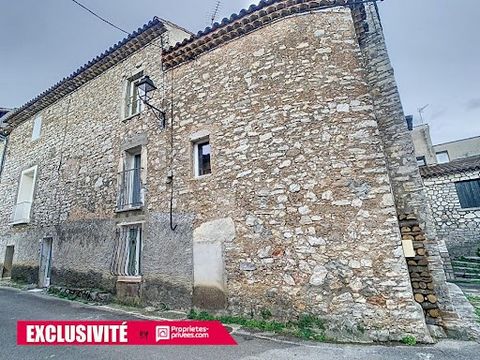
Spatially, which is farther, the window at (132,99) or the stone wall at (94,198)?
the window at (132,99)

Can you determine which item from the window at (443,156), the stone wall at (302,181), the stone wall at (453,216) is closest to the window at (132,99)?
the stone wall at (302,181)

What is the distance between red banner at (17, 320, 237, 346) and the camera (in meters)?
3.75

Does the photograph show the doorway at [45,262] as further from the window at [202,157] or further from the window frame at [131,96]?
the window at [202,157]

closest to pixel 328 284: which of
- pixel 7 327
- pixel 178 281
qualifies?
pixel 178 281

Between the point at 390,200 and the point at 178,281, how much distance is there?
426 cm

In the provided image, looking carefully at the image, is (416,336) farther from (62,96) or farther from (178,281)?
(62,96)

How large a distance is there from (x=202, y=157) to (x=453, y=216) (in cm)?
1189

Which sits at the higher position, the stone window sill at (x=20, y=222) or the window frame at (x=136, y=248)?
the stone window sill at (x=20, y=222)

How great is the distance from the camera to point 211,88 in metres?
6.05

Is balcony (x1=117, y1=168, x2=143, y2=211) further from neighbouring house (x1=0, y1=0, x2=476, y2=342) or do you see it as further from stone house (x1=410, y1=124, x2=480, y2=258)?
stone house (x1=410, y1=124, x2=480, y2=258)

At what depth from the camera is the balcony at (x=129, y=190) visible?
22.2 feet

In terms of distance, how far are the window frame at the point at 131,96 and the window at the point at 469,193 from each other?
13.6m

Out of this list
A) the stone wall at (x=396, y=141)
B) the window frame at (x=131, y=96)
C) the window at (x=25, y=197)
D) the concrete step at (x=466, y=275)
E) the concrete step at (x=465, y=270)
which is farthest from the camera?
the window at (x=25, y=197)

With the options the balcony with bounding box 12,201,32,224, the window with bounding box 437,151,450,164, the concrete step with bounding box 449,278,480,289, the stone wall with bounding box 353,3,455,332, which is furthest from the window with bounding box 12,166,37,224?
the window with bounding box 437,151,450,164
